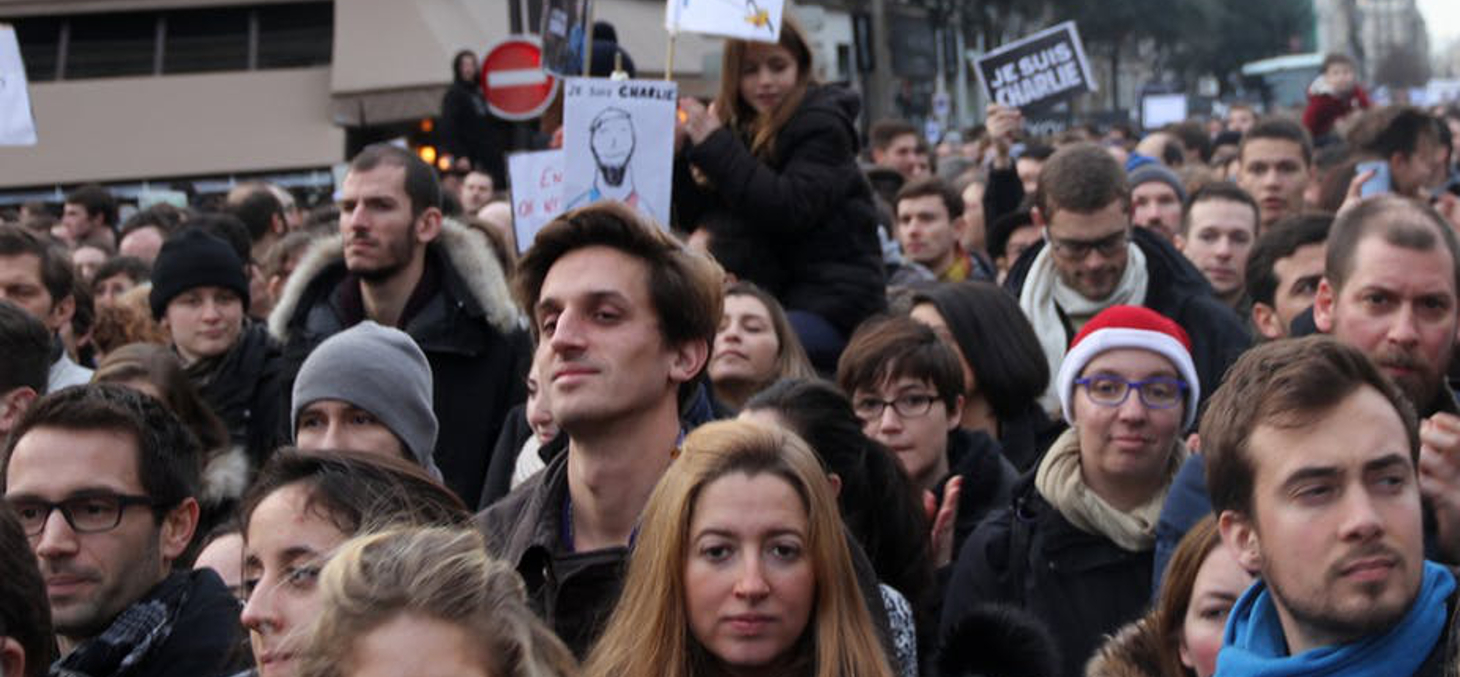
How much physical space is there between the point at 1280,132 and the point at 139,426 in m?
7.76

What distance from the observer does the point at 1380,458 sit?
4.06 metres

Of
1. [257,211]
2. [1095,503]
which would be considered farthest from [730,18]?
[257,211]

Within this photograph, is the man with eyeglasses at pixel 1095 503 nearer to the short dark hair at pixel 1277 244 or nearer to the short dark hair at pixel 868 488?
the short dark hair at pixel 868 488

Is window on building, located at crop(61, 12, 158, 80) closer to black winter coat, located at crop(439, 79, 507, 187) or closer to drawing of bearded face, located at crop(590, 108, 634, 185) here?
black winter coat, located at crop(439, 79, 507, 187)

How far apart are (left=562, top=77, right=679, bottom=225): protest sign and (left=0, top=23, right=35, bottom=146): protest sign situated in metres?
3.33

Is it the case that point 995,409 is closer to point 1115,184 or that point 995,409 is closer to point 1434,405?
point 1115,184

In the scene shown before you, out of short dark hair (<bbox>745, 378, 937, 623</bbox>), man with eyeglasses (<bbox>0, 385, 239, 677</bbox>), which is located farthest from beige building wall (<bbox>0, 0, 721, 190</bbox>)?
man with eyeglasses (<bbox>0, 385, 239, 677</bbox>)

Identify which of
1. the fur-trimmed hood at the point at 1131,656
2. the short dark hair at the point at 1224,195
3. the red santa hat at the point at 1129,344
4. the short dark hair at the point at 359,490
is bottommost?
the fur-trimmed hood at the point at 1131,656

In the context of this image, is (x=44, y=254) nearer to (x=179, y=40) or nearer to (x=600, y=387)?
(x=600, y=387)

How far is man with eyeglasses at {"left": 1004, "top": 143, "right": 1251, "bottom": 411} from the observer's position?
26.4 feet

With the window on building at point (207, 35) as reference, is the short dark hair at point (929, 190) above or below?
below

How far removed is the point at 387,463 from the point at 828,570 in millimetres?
1052

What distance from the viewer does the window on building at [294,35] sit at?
36125mm

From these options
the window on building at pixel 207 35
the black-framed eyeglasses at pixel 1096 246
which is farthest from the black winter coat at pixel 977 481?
the window on building at pixel 207 35
